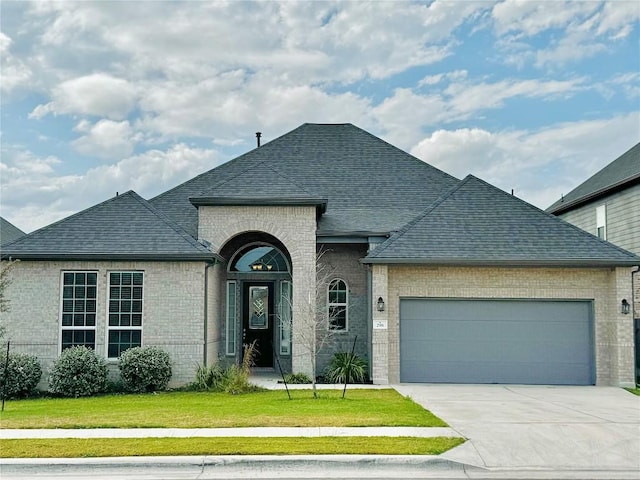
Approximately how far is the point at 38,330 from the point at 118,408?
479 centimetres

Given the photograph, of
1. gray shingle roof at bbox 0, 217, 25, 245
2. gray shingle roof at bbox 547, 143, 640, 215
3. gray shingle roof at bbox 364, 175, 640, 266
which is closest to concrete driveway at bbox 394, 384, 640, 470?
gray shingle roof at bbox 364, 175, 640, 266

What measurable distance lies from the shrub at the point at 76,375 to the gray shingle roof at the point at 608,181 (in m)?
17.0

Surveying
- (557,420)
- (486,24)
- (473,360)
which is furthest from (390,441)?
(486,24)

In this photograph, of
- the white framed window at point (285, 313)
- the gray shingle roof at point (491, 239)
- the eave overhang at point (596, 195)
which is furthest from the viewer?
the eave overhang at point (596, 195)

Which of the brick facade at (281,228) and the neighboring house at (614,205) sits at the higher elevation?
the neighboring house at (614,205)

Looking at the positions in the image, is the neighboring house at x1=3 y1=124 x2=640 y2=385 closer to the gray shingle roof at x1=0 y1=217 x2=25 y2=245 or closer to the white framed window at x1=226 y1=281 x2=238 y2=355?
the white framed window at x1=226 y1=281 x2=238 y2=355

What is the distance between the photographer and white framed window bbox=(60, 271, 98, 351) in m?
17.5

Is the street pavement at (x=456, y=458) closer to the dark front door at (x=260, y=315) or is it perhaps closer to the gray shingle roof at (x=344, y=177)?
the gray shingle roof at (x=344, y=177)

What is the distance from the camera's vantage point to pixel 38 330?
57.2ft

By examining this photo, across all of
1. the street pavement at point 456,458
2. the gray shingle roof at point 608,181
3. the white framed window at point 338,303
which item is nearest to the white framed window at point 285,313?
the white framed window at point 338,303

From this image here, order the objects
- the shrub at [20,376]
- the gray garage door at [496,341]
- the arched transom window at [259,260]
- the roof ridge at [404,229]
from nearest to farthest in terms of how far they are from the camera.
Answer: the shrub at [20,376] < the roof ridge at [404,229] < the gray garage door at [496,341] < the arched transom window at [259,260]

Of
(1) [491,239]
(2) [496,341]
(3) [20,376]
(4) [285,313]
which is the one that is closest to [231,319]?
(4) [285,313]

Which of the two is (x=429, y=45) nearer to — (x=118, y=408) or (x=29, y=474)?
(x=118, y=408)

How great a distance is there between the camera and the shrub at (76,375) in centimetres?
1633
